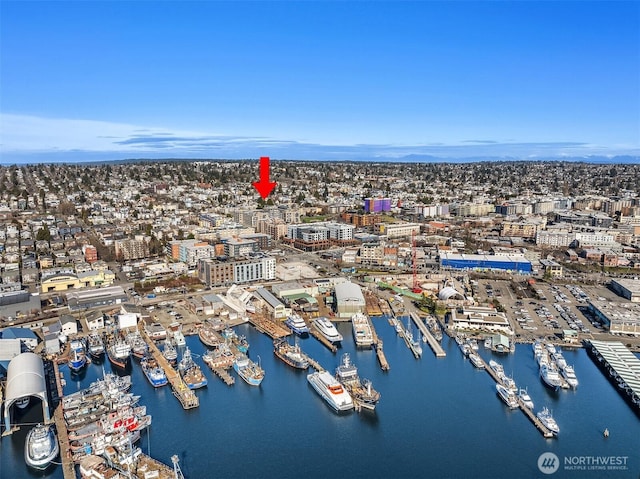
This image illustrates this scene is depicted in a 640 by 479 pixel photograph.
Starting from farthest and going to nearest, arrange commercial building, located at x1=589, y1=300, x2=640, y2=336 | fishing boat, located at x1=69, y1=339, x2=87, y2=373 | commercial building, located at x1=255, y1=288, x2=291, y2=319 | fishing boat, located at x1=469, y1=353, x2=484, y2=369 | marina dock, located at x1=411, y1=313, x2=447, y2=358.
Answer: commercial building, located at x1=255, y1=288, x2=291, y2=319 < commercial building, located at x1=589, y1=300, x2=640, y2=336 < marina dock, located at x1=411, y1=313, x2=447, y2=358 < fishing boat, located at x1=469, y1=353, x2=484, y2=369 < fishing boat, located at x1=69, y1=339, x2=87, y2=373

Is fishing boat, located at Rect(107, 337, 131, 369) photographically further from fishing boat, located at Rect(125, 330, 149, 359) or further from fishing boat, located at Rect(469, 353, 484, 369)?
fishing boat, located at Rect(469, 353, 484, 369)

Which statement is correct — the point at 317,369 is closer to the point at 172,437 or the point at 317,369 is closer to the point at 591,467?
the point at 172,437

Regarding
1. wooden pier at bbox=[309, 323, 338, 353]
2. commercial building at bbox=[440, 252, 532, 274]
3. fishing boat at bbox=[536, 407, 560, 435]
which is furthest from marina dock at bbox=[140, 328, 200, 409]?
commercial building at bbox=[440, 252, 532, 274]

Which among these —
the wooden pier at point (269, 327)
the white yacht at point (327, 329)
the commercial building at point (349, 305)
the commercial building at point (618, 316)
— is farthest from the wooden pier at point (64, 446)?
the commercial building at point (618, 316)

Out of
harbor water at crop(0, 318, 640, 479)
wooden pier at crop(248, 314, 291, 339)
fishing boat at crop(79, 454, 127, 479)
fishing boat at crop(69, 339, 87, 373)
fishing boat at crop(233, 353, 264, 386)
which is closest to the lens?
fishing boat at crop(79, 454, 127, 479)

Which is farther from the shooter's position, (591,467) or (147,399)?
(147,399)

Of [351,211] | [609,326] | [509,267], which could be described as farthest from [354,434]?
[351,211]

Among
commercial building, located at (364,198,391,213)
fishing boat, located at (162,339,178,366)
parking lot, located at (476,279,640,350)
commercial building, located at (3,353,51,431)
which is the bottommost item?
fishing boat, located at (162,339,178,366)

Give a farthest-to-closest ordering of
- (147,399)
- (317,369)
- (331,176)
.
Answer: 1. (331,176)
2. (317,369)
3. (147,399)
